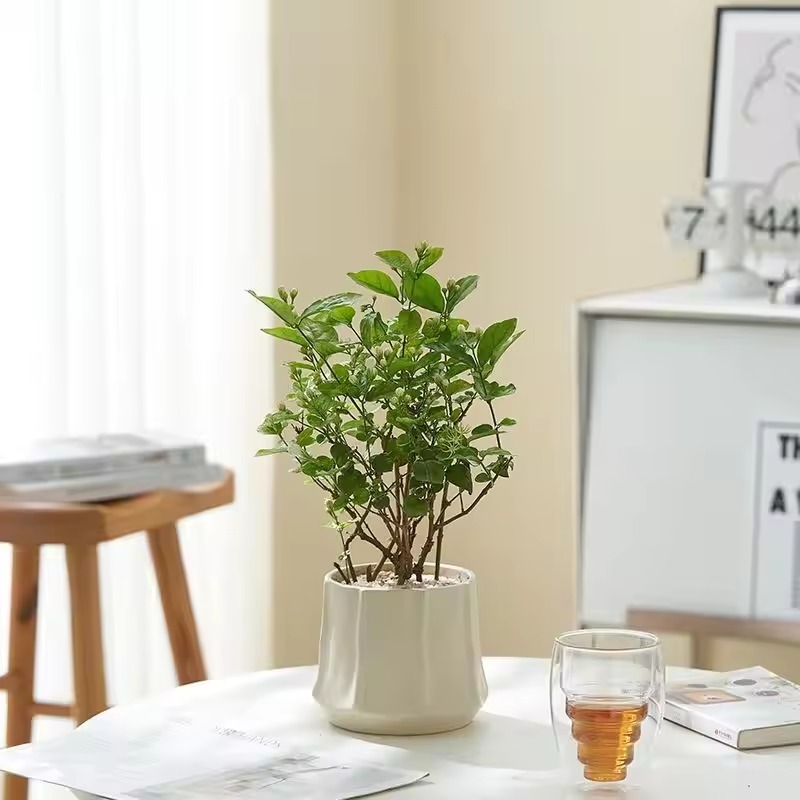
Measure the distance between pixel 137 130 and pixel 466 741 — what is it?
133cm

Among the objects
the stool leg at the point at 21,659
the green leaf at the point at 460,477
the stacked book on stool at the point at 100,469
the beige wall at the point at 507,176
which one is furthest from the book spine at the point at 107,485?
the beige wall at the point at 507,176

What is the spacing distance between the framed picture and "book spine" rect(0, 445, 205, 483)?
125 centimetres

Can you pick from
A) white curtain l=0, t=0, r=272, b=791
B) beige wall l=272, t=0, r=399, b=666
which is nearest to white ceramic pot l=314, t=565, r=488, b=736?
white curtain l=0, t=0, r=272, b=791

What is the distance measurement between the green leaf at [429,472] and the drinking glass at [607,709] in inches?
6.9

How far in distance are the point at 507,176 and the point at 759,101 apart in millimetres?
534

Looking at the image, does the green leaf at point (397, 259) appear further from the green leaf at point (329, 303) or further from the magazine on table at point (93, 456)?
the magazine on table at point (93, 456)

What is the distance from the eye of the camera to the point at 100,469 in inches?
74.9

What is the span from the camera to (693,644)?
2.71 m

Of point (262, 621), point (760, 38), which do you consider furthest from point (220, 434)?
point (760, 38)

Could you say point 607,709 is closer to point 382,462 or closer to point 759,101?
point 382,462

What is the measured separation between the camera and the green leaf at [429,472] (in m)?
1.25

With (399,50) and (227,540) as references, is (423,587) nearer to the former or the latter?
(227,540)

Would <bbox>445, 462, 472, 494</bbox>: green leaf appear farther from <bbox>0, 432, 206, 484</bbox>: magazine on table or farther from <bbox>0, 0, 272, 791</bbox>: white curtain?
<bbox>0, 0, 272, 791</bbox>: white curtain

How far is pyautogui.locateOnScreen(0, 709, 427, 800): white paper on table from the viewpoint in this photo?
1.14 metres
